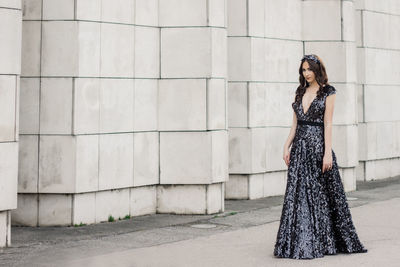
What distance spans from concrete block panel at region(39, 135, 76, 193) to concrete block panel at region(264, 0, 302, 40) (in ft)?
16.7

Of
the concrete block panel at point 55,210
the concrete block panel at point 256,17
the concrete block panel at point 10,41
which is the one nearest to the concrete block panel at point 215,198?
the concrete block panel at point 55,210

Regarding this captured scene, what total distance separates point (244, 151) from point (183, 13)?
303cm

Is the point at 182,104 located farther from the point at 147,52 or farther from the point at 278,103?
the point at 278,103

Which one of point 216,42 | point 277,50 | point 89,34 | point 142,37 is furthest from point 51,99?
point 277,50

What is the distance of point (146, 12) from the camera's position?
11781mm

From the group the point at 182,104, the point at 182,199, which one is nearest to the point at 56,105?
the point at 182,104

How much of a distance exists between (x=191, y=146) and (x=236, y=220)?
1.35m

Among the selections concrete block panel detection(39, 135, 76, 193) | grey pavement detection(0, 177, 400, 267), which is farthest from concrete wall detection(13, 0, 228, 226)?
grey pavement detection(0, 177, 400, 267)

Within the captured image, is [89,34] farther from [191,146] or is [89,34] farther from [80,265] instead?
[80,265]

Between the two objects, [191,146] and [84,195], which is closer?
[84,195]

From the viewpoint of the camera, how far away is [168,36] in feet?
39.1

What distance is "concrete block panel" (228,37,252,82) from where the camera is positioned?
1374 cm

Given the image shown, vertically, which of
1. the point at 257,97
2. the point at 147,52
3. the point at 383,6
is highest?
the point at 383,6

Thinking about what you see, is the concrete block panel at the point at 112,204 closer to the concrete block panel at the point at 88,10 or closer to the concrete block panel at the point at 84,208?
the concrete block panel at the point at 84,208
